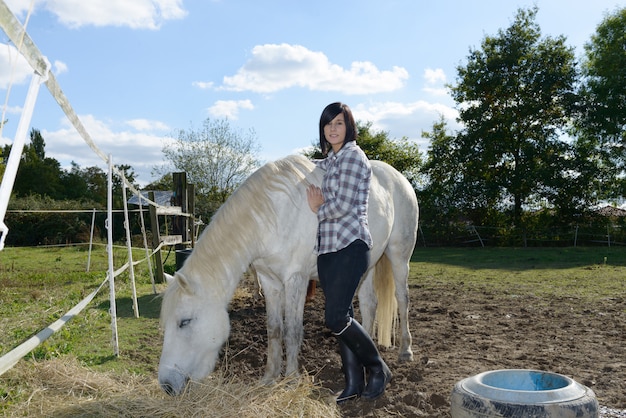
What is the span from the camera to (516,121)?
72.4 feet

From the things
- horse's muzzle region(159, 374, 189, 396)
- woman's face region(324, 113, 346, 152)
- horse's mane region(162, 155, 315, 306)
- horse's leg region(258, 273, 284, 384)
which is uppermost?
woman's face region(324, 113, 346, 152)

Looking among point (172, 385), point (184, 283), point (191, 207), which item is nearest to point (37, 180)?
point (191, 207)

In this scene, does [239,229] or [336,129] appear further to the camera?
[239,229]

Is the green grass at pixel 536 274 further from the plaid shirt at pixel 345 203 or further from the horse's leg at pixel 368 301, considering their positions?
the plaid shirt at pixel 345 203

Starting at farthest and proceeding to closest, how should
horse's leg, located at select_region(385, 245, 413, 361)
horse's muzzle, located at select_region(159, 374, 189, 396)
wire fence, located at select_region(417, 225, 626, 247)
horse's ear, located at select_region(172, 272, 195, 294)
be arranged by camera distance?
wire fence, located at select_region(417, 225, 626, 247) < horse's leg, located at select_region(385, 245, 413, 361) < horse's ear, located at select_region(172, 272, 195, 294) < horse's muzzle, located at select_region(159, 374, 189, 396)

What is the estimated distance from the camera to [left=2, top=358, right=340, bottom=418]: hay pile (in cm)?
266

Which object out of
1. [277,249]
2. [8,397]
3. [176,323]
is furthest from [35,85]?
[8,397]

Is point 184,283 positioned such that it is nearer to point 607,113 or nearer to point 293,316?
point 293,316

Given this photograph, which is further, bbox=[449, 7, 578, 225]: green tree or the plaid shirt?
bbox=[449, 7, 578, 225]: green tree

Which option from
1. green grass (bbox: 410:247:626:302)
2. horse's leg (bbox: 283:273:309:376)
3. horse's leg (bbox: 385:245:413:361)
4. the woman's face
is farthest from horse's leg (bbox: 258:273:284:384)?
green grass (bbox: 410:247:626:302)

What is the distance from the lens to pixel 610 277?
30.4 feet

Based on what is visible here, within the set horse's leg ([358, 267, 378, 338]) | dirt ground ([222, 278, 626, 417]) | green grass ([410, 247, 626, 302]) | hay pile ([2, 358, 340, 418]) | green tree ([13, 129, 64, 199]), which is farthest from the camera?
green tree ([13, 129, 64, 199])

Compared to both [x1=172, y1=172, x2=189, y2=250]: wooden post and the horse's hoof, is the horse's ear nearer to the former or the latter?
the horse's hoof

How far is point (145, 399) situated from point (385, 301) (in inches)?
92.0
